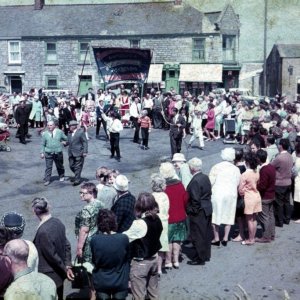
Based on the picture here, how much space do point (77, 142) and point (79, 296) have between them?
760cm

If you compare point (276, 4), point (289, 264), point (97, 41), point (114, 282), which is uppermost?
point (276, 4)

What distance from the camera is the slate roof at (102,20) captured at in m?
44.3

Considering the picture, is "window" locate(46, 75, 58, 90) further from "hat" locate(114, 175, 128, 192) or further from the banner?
"hat" locate(114, 175, 128, 192)

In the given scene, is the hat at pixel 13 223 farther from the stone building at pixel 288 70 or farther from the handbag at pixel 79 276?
the stone building at pixel 288 70

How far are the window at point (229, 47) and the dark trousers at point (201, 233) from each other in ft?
122

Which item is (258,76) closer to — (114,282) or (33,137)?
(33,137)

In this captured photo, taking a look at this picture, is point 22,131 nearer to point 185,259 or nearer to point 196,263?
point 185,259

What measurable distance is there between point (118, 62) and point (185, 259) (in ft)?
54.9

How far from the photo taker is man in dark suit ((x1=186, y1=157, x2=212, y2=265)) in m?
9.79

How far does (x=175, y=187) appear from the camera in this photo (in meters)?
9.54

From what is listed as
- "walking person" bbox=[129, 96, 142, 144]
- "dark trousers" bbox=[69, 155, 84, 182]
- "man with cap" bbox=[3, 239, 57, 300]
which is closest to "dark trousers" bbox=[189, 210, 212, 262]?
"man with cap" bbox=[3, 239, 57, 300]

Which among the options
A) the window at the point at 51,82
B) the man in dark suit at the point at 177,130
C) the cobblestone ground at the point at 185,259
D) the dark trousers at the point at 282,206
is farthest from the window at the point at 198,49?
the dark trousers at the point at 282,206

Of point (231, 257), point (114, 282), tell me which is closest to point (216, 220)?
point (231, 257)

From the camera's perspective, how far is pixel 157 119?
1081 inches
